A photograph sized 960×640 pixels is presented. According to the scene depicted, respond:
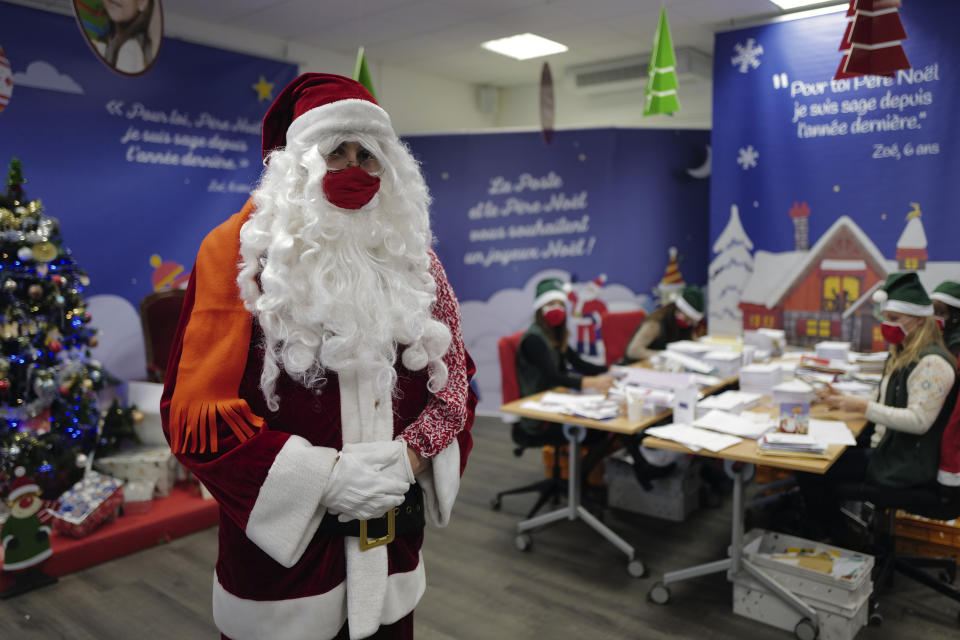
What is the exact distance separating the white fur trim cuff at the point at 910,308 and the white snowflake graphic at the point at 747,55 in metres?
2.69

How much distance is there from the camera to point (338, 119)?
137 cm

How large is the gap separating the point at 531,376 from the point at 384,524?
2.41 metres

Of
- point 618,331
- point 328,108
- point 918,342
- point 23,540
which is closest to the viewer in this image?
point 328,108

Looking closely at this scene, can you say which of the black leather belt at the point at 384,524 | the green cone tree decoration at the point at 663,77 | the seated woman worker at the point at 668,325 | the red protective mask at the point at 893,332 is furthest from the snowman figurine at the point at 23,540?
the red protective mask at the point at 893,332

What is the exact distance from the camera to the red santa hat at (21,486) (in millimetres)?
3064

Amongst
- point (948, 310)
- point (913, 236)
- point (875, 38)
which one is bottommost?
point (948, 310)

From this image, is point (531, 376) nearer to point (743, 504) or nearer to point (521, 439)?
point (521, 439)

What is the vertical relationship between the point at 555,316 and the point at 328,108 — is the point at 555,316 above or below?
below

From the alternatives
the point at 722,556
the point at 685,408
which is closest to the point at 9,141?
the point at 685,408

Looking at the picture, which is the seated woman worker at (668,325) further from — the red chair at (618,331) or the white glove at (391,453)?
the white glove at (391,453)

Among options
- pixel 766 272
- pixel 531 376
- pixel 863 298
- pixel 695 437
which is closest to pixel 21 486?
pixel 531 376

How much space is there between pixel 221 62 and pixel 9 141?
1.56 meters

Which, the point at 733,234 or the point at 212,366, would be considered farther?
the point at 733,234

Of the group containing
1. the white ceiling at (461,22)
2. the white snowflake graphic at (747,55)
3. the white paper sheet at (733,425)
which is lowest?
the white paper sheet at (733,425)
